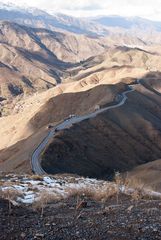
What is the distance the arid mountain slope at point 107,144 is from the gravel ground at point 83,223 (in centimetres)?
5333

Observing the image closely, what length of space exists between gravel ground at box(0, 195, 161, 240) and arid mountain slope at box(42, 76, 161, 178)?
175 ft

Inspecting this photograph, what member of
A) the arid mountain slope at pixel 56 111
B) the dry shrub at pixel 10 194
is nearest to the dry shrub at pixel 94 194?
the dry shrub at pixel 10 194

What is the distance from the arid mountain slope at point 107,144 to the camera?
75250mm

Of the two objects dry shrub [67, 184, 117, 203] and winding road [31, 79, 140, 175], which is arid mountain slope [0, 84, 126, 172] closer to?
winding road [31, 79, 140, 175]

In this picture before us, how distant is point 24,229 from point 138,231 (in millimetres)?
2586

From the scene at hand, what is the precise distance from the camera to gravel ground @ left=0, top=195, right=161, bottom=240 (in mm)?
9773

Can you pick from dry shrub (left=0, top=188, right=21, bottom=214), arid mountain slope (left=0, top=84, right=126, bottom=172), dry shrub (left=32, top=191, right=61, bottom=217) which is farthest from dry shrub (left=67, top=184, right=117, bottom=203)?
arid mountain slope (left=0, top=84, right=126, bottom=172)

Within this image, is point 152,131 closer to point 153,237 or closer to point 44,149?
point 44,149

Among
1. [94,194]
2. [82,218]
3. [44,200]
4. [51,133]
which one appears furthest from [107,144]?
[82,218]

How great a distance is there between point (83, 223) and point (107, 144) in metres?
81.3

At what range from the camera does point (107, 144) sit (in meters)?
91.8

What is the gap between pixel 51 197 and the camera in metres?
15.9

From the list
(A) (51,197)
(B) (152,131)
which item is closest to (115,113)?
(B) (152,131)

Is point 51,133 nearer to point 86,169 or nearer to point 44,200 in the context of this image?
point 86,169
